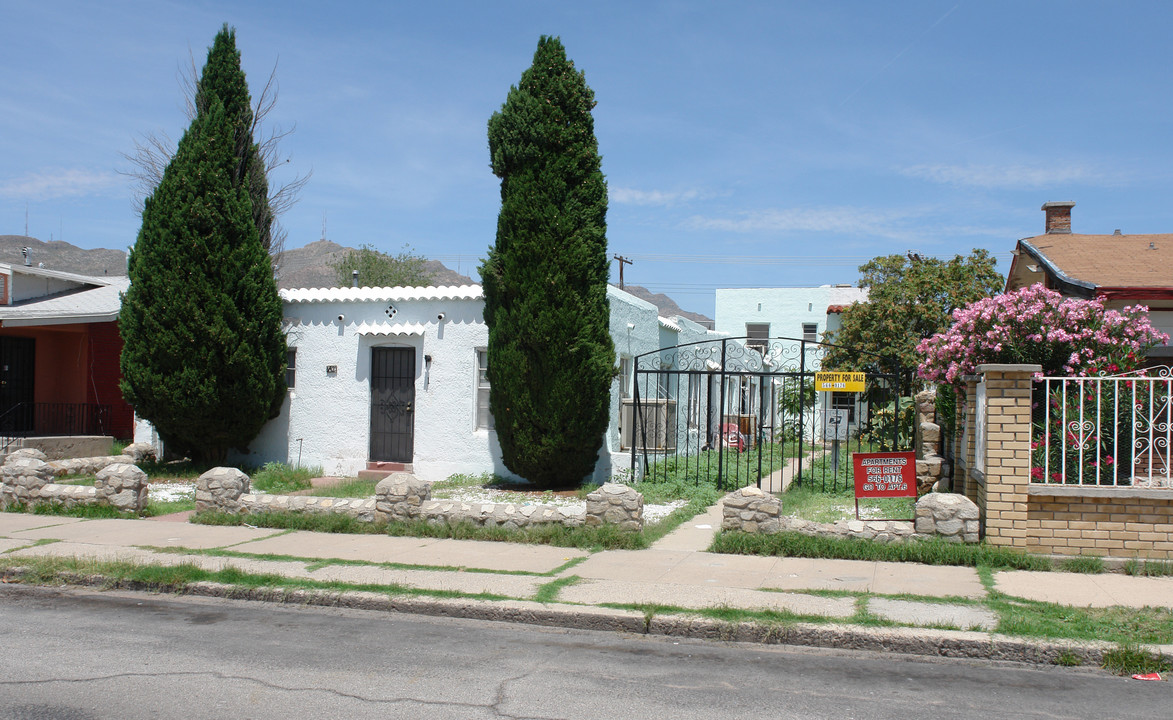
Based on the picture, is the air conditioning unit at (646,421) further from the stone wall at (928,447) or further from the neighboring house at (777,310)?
the neighboring house at (777,310)

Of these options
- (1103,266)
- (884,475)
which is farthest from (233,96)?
(1103,266)

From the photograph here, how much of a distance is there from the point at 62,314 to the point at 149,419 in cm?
381

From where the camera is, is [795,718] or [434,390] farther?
[434,390]

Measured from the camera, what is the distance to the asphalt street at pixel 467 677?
4812mm

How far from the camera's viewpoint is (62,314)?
55.1ft

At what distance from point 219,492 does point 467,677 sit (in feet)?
22.3

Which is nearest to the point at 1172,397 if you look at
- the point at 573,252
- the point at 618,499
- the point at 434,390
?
the point at 618,499

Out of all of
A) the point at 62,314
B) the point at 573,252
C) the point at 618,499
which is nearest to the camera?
the point at 618,499

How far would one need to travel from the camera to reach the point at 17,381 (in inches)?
748

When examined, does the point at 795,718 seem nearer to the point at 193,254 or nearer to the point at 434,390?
the point at 434,390

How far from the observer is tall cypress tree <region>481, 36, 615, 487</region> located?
12844 mm

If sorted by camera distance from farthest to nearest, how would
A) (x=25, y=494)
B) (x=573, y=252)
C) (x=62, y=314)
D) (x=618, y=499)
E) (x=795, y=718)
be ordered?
(x=62, y=314) < (x=573, y=252) < (x=25, y=494) < (x=618, y=499) < (x=795, y=718)

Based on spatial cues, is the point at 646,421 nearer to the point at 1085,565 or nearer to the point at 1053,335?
the point at 1053,335

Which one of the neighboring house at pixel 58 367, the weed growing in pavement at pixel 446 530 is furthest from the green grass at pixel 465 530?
the neighboring house at pixel 58 367
